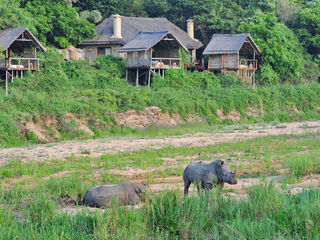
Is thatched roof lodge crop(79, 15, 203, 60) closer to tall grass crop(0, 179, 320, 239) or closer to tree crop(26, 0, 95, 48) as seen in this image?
tree crop(26, 0, 95, 48)

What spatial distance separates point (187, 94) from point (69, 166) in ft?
61.2

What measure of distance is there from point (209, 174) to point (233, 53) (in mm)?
30390

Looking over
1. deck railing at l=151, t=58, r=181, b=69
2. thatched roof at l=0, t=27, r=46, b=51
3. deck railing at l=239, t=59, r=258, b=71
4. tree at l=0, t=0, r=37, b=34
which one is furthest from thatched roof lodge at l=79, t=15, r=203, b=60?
thatched roof at l=0, t=27, r=46, b=51

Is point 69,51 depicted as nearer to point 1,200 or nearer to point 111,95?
point 111,95

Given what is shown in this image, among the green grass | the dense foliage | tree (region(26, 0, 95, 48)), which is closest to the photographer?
the green grass

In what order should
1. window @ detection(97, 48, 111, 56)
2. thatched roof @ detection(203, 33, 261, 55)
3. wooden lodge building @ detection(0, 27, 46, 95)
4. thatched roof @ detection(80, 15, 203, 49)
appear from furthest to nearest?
window @ detection(97, 48, 111, 56)
thatched roof @ detection(80, 15, 203, 49)
thatched roof @ detection(203, 33, 261, 55)
wooden lodge building @ detection(0, 27, 46, 95)

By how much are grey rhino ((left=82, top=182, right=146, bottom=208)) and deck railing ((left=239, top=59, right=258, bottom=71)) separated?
30.7m

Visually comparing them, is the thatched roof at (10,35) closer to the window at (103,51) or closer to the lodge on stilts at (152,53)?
the lodge on stilts at (152,53)

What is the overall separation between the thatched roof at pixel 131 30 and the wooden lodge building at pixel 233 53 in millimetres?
3131

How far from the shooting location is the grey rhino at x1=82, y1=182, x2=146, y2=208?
1039 centimetres

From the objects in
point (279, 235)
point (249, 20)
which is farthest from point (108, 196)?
point (249, 20)

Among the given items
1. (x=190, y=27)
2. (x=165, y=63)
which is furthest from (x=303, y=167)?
(x=190, y=27)

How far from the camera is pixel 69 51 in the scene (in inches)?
1571

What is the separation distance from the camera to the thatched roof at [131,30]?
41.2 metres
